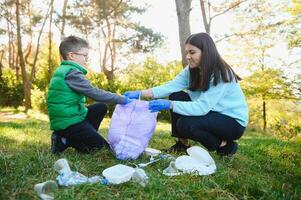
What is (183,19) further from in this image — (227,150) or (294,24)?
(294,24)

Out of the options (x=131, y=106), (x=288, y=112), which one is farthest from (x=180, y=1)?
(x=288, y=112)

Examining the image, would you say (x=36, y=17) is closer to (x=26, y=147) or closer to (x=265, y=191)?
(x=26, y=147)

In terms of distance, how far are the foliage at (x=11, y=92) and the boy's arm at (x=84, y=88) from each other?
17638 mm

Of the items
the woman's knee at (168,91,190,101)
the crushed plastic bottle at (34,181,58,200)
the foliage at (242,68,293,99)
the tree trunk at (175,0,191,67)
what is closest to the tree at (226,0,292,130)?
the foliage at (242,68,293,99)

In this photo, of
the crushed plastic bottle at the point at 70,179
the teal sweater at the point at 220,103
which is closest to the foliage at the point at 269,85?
the teal sweater at the point at 220,103

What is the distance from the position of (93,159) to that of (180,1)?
448 centimetres

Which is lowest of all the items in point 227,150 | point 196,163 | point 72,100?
point 227,150

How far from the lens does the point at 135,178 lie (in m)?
2.37

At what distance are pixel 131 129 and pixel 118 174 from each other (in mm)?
831

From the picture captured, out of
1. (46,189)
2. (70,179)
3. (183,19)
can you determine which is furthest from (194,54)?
(183,19)

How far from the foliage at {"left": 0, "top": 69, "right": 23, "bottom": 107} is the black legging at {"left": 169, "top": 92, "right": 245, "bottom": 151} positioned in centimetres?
1791

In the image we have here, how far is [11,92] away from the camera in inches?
778

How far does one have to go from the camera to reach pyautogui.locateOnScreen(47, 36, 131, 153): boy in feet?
10.7

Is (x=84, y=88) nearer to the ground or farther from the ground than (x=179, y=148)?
farther from the ground
